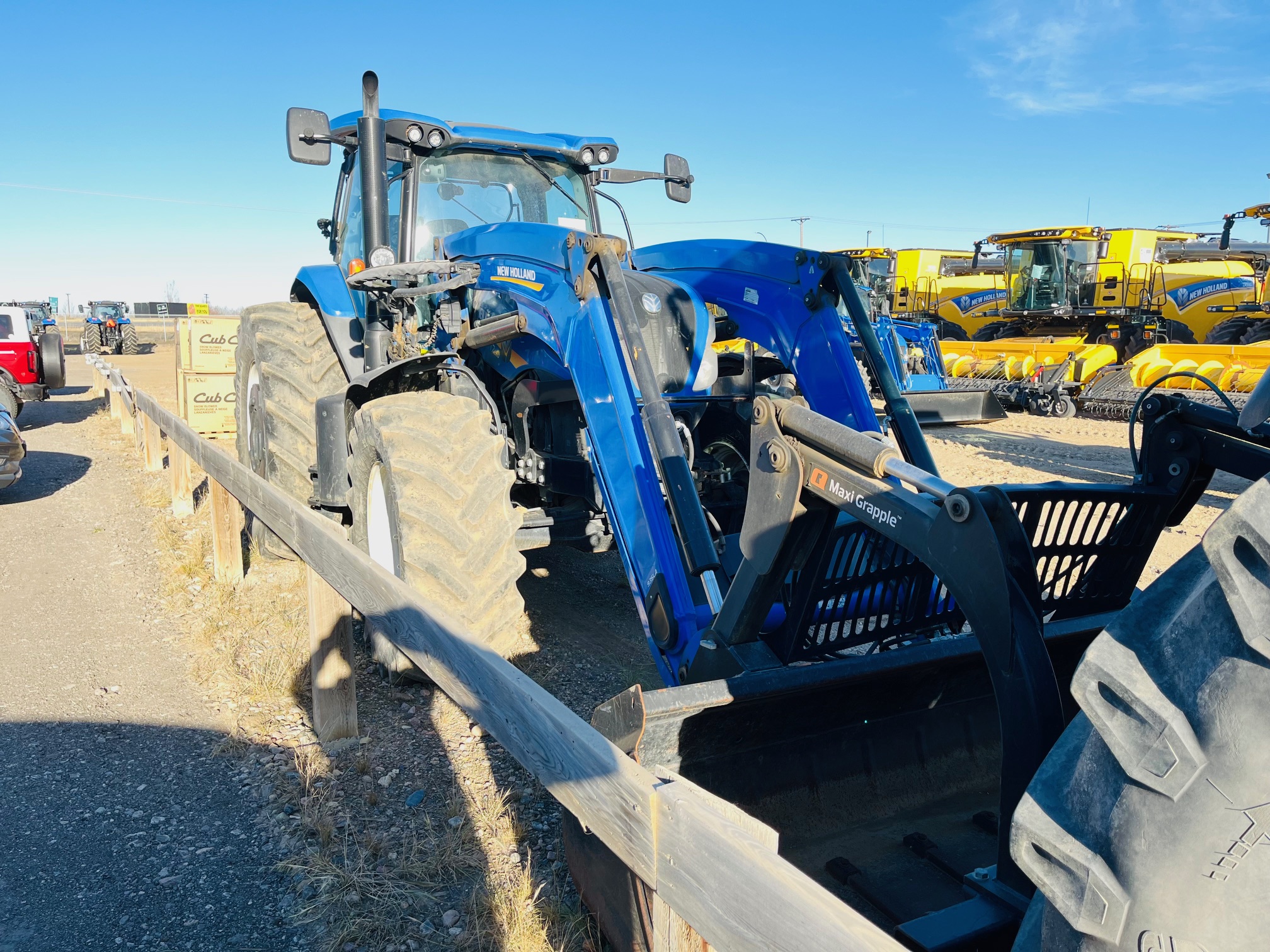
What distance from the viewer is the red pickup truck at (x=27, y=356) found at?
14.9m

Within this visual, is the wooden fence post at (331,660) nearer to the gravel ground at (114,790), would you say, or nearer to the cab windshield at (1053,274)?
the gravel ground at (114,790)

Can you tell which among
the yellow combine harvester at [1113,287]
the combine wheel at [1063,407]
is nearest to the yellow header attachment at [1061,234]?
the yellow combine harvester at [1113,287]

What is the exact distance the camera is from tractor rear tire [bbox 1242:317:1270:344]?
16375mm

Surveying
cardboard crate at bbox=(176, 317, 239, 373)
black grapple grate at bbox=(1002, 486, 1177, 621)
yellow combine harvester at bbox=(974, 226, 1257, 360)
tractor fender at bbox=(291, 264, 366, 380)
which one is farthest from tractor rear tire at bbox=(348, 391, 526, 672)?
yellow combine harvester at bbox=(974, 226, 1257, 360)

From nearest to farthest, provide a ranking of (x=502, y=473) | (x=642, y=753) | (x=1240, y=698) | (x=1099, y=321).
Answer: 1. (x=1240, y=698)
2. (x=642, y=753)
3. (x=502, y=473)
4. (x=1099, y=321)

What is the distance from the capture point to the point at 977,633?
6.74ft

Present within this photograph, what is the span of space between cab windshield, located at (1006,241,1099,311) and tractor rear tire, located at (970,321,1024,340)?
0.36m

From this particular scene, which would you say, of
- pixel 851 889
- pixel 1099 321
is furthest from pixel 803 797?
pixel 1099 321

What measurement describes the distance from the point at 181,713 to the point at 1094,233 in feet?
67.6

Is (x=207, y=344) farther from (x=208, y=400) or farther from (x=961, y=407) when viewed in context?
(x=961, y=407)

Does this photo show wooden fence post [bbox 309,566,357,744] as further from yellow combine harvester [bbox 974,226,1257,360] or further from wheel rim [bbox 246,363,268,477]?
yellow combine harvester [bbox 974,226,1257,360]

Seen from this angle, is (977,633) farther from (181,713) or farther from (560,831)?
(181,713)

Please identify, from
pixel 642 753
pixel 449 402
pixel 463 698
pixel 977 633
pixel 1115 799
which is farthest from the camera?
pixel 449 402

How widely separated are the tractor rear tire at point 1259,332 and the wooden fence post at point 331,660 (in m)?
17.4
